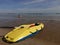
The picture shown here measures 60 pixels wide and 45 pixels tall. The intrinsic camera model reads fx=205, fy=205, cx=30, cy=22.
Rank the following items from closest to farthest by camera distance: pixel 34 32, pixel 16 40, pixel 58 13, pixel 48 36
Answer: pixel 16 40, pixel 34 32, pixel 48 36, pixel 58 13

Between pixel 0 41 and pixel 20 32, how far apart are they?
1.30m

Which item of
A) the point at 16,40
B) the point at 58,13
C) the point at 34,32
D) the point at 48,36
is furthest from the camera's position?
the point at 58,13

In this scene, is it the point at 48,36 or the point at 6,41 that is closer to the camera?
the point at 6,41

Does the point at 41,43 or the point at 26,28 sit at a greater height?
the point at 26,28

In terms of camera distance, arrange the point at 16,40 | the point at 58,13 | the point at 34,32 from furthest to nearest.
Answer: the point at 58,13 → the point at 34,32 → the point at 16,40

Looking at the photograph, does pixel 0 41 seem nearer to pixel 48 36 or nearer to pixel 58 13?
pixel 48 36

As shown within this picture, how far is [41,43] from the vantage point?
41.8 ft

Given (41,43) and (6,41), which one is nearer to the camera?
(6,41)

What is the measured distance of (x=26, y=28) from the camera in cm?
1259

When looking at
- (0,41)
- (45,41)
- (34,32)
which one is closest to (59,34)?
(45,41)

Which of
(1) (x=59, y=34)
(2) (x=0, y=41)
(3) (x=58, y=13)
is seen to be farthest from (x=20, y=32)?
(3) (x=58, y=13)

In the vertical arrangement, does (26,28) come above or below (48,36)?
above

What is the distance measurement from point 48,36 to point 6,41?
147 inches

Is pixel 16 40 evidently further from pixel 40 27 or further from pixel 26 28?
pixel 40 27
